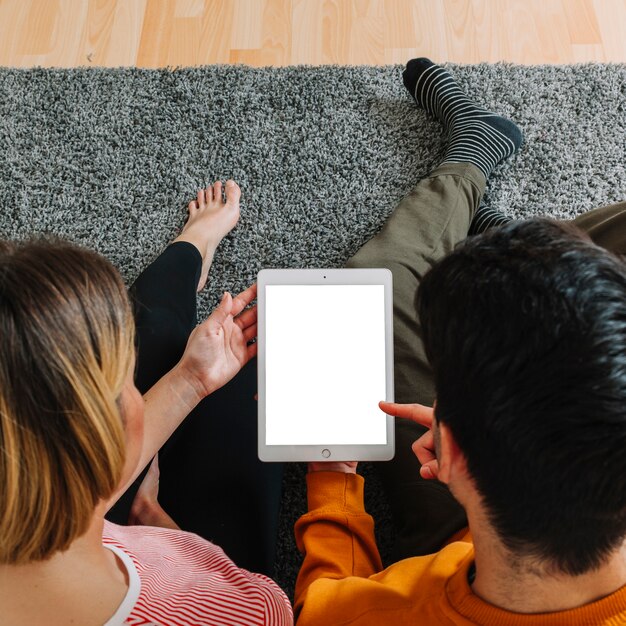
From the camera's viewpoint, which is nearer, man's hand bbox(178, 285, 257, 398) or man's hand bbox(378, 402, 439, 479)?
man's hand bbox(378, 402, 439, 479)

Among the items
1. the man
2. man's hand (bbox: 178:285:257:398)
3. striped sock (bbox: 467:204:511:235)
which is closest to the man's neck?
the man

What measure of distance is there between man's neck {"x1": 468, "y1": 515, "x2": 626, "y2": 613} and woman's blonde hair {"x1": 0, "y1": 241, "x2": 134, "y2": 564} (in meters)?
0.32

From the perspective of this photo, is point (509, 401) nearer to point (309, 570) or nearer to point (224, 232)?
point (309, 570)

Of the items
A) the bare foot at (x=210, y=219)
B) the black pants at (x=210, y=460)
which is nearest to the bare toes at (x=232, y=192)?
the bare foot at (x=210, y=219)

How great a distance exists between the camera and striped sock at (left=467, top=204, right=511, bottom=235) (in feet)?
3.88

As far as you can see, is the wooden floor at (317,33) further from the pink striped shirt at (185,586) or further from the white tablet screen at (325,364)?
the pink striped shirt at (185,586)

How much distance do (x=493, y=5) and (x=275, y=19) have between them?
0.48m

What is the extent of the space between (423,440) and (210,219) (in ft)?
2.06

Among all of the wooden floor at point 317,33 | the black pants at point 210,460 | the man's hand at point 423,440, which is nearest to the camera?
the man's hand at point 423,440

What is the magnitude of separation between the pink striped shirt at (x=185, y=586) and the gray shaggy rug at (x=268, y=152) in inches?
20.9

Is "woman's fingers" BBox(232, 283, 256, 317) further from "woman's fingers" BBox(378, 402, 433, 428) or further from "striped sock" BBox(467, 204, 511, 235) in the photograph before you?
"striped sock" BBox(467, 204, 511, 235)

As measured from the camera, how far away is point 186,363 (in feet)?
2.91

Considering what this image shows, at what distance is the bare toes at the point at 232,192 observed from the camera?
123 cm

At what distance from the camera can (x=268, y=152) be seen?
1.28 meters
